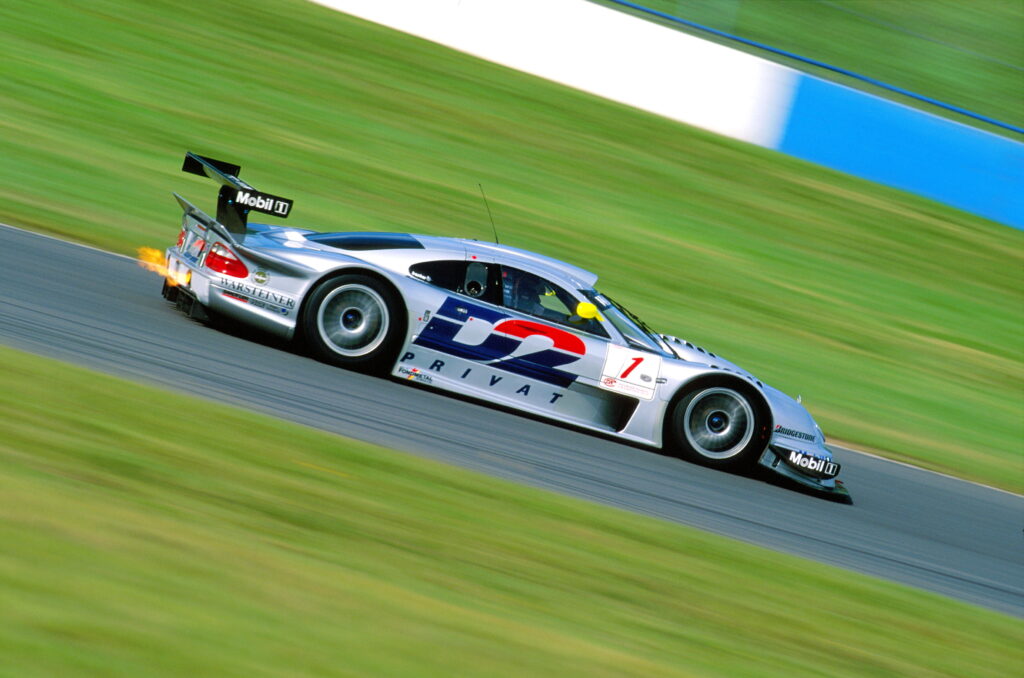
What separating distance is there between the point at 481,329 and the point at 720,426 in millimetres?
1914

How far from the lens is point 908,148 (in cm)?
1494

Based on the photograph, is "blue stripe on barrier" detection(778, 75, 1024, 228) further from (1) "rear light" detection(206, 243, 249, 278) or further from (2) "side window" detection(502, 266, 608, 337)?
(1) "rear light" detection(206, 243, 249, 278)

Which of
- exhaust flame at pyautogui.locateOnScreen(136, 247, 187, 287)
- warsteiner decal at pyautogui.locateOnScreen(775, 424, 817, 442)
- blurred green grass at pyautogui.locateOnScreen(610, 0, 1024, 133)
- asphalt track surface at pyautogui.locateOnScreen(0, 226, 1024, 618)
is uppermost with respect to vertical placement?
blurred green grass at pyautogui.locateOnScreen(610, 0, 1024, 133)

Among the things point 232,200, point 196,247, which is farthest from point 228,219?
point 196,247

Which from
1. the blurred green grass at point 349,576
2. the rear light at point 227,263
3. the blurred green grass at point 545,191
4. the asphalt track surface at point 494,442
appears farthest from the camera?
the blurred green grass at point 545,191

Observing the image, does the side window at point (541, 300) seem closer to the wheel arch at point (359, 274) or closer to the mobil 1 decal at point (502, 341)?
the mobil 1 decal at point (502, 341)

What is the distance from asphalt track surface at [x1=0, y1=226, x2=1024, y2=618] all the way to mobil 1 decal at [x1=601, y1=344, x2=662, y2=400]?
431mm

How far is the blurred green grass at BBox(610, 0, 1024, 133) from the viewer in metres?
15.3

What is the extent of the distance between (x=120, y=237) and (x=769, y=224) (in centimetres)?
842

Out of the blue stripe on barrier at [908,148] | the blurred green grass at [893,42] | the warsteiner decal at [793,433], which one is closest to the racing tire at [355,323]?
the warsteiner decal at [793,433]

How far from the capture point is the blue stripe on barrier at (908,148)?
48.1ft

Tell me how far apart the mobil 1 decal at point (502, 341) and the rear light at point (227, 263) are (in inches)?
50.3

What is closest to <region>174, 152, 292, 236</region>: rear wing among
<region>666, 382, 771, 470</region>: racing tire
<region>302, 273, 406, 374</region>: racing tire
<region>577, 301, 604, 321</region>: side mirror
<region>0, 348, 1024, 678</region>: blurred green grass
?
<region>302, 273, 406, 374</region>: racing tire

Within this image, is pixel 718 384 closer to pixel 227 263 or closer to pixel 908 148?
pixel 227 263
